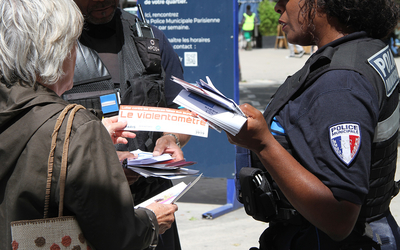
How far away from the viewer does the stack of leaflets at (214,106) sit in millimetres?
1490

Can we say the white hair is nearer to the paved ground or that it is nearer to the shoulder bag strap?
the shoulder bag strap

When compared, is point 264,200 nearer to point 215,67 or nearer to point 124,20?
point 124,20

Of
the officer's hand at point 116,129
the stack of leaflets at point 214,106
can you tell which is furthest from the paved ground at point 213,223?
the stack of leaflets at point 214,106

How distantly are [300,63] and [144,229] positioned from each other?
16835mm

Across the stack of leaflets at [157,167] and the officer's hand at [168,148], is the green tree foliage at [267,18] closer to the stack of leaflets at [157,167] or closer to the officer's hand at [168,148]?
the officer's hand at [168,148]

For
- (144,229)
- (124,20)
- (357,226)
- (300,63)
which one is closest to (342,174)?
(357,226)

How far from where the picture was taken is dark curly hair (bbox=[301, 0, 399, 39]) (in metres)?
1.61

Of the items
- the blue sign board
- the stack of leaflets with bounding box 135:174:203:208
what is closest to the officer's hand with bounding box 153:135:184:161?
the stack of leaflets with bounding box 135:174:203:208

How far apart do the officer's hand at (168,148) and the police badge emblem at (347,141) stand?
Result: 1.00 meters

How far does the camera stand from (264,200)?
1.72 m

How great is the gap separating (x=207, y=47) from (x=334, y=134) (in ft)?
12.0

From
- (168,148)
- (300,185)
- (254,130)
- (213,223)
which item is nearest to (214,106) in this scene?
(254,130)

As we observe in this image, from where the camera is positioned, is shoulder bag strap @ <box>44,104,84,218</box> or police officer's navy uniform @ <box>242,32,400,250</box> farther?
police officer's navy uniform @ <box>242,32,400,250</box>

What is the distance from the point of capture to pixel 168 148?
2.30 m
